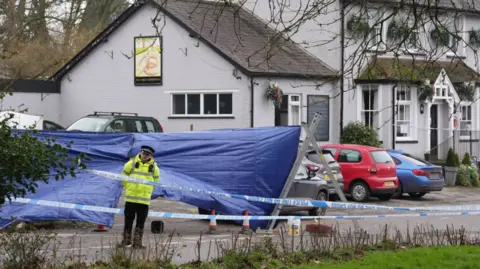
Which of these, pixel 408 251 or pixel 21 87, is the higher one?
pixel 21 87

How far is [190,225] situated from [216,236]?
1908mm

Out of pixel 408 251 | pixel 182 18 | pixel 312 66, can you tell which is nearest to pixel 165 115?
pixel 182 18

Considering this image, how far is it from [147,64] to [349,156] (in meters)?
10.2

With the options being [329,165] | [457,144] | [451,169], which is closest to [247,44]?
[451,169]

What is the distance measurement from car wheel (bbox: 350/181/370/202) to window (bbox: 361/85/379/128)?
9.76 metres

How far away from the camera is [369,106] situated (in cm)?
3409

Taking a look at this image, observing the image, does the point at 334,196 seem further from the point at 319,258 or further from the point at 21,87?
the point at 21,87

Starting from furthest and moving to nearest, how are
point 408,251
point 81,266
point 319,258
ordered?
point 408,251
point 319,258
point 81,266

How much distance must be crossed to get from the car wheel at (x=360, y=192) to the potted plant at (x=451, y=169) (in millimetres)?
7578

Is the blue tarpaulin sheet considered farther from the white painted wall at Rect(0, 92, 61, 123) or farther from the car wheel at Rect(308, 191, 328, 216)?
the white painted wall at Rect(0, 92, 61, 123)

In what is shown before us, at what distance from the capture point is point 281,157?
57.7 feet

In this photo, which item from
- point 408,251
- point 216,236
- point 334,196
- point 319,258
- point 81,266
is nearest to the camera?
point 81,266

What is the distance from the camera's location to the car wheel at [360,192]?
24.4 metres

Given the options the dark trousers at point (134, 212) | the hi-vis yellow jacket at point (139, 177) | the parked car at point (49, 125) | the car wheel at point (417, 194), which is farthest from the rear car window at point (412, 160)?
the dark trousers at point (134, 212)
